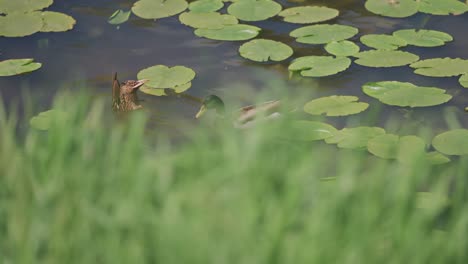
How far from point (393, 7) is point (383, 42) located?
32cm

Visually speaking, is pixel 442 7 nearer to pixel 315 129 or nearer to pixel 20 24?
pixel 315 129

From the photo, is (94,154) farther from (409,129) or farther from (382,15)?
(382,15)

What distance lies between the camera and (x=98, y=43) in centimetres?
364

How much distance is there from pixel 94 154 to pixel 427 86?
1.50 metres

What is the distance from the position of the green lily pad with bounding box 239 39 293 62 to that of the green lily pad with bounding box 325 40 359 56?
0.45 feet

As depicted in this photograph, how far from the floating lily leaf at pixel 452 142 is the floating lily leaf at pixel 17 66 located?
→ 1.40 m

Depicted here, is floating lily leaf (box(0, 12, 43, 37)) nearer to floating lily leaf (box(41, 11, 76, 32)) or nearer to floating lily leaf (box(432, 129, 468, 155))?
floating lily leaf (box(41, 11, 76, 32))

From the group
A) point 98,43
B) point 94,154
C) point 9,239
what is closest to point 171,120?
point 98,43

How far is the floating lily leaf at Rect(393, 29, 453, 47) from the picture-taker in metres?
3.49

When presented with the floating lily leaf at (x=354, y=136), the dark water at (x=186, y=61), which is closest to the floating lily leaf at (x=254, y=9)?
the dark water at (x=186, y=61)

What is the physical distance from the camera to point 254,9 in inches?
147

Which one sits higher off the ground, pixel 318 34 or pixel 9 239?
pixel 9 239

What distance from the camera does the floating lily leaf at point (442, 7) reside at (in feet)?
12.2

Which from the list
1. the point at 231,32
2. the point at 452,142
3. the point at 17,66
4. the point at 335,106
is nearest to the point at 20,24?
the point at 17,66
